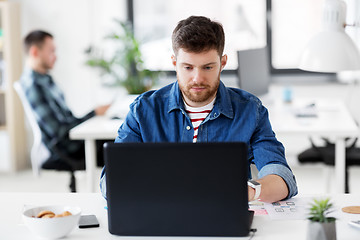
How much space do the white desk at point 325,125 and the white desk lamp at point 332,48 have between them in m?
Answer: 0.97

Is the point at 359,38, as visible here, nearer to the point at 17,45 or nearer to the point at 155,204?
the point at 155,204

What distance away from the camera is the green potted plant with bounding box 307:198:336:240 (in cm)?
145

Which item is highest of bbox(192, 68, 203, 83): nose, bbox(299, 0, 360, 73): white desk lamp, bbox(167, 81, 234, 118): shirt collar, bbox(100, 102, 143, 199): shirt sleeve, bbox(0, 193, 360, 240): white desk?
bbox(299, 0, 360, 73): white desk lamp

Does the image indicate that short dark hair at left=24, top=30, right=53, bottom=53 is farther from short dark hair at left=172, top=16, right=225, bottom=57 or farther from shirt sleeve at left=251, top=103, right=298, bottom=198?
shirt sleeve at left=251, top=103, right=298, bottom=198

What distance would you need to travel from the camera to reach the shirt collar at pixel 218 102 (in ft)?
6.82

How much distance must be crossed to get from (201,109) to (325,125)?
4.96ft

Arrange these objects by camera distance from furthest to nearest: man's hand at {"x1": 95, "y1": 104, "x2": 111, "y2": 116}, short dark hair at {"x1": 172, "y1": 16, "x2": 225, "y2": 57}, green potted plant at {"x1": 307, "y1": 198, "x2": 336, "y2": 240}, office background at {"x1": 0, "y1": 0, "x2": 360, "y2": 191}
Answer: office background at {"x1": 0, "y1": 0, "x2": 360, "y2": 191}, man's hand at {"x1": 95, "y1": 104, "x2": 111, "y2": 116}, short dark hair at {"x1": 172, "y1": 16, "x2": 225, "y2": 57}, green potted plant at {"x1": 307, "y1": 198, "x2": 336, "y2": 240}

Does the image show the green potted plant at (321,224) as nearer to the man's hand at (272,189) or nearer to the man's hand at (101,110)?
the man's hand at (272,189)

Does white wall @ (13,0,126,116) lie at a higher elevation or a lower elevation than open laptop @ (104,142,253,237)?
higher

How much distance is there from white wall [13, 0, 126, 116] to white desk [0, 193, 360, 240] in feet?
10.3

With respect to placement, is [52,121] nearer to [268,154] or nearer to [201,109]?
[201,109]

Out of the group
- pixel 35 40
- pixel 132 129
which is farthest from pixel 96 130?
pixel 132 129

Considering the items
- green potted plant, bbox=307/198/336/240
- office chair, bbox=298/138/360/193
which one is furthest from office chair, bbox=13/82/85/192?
green potted plant, bbox=307/198/336/240

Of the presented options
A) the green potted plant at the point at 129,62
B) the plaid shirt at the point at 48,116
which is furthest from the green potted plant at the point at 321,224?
the green potted plant at the point at 129,62
